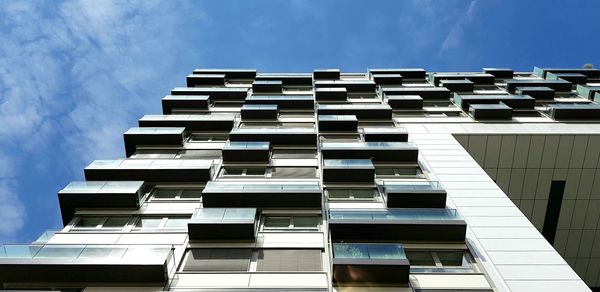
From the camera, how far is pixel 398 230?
15.5 metres

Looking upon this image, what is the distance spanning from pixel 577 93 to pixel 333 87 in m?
21.4

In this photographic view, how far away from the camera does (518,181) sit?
2481 centimetres

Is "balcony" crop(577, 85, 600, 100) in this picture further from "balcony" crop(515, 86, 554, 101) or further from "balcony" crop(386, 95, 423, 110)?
"balcony" crop(386, 95, 423, 110)

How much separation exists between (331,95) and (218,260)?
21815mm

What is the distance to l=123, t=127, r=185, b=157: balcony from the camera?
25.2 meters

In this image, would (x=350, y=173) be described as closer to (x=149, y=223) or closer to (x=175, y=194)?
(x=175, y=194)

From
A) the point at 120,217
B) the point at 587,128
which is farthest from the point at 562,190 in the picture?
the point at 120,217

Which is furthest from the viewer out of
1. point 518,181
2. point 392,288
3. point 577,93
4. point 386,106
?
point 577,93

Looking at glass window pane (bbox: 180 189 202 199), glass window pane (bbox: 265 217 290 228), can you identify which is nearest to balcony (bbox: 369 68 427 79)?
glass window pane (bbox: 180 189 202 199)

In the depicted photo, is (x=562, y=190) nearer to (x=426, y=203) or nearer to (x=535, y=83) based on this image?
(x=426, y=203)

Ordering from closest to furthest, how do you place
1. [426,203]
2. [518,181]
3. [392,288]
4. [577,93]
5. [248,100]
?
[392,288] < [426,203] < [518,181] < [248,100] < [577,93]

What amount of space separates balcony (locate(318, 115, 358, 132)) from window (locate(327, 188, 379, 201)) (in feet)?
24.9

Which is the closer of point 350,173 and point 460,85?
point 350,173

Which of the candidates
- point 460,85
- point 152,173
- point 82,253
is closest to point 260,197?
point 152,173
